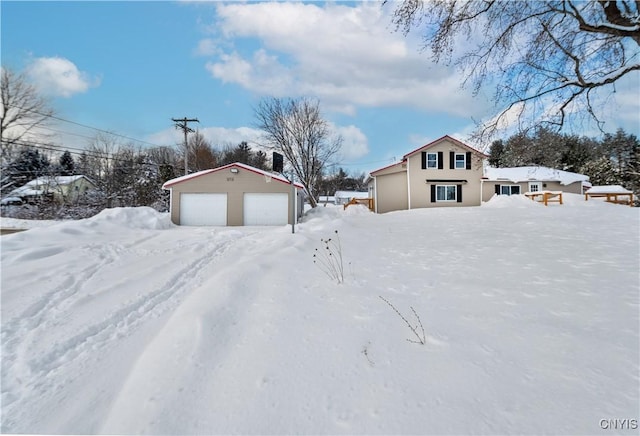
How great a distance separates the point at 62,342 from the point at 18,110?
2643cm

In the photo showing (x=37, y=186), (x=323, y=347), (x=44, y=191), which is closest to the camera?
(x=323, y=347)

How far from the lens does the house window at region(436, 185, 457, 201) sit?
63.3ft

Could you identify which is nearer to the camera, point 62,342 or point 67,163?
point 62,342

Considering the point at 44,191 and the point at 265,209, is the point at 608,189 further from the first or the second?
the point at 44,191

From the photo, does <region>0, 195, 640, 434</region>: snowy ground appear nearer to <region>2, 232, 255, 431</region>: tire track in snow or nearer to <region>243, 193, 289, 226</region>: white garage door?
<region>2, 232, 255, 431</region>: tire track in snow

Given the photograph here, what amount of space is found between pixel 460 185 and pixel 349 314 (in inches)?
754

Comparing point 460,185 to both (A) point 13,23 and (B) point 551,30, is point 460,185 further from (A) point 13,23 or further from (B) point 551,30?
(A) point 13,23

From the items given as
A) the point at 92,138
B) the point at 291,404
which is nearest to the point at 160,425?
the point at 291,404

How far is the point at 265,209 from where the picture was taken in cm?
1466

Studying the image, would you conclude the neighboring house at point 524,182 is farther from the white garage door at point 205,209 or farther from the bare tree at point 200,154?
the bare tree at point 200,154

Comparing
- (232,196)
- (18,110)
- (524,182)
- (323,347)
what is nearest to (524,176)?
(524,182)

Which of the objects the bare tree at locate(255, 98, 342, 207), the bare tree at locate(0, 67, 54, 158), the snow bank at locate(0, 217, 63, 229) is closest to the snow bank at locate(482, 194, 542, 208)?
the bare tree at locate(255, 98, 342, 207)

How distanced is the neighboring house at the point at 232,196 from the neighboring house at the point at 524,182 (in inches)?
690

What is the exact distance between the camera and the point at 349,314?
3.11 metres
